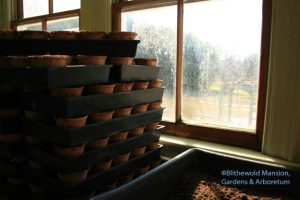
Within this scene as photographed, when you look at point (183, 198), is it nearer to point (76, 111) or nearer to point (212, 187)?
point (212, 187)

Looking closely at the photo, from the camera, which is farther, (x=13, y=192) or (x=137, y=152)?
(x=137, y=152)

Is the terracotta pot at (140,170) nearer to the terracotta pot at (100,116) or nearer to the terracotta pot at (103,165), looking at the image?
the terracotta pot at (103,165)

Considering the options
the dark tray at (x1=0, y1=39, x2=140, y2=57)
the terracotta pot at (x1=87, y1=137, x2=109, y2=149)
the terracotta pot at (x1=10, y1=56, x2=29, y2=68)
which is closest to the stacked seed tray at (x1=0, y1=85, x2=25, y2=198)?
the terracotta pot at (x1=10, y1=56, x2=29, y2=68)

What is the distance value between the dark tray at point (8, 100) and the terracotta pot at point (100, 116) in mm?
378

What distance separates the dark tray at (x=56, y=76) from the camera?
1.10 metres

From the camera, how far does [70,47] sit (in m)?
1.47

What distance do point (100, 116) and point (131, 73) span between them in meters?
0.30

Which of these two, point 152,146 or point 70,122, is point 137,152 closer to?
point 152,146

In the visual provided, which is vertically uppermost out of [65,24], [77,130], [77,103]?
[65,24]

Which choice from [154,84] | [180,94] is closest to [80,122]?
[154,84]

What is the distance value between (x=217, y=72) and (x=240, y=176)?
0.71 meters

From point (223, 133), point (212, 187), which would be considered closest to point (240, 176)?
point (212, 187)

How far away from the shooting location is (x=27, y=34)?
1.46 m

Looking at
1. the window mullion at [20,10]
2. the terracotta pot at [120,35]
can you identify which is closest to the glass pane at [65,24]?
the window mullion at [20,10]
